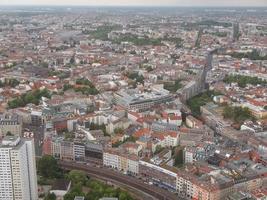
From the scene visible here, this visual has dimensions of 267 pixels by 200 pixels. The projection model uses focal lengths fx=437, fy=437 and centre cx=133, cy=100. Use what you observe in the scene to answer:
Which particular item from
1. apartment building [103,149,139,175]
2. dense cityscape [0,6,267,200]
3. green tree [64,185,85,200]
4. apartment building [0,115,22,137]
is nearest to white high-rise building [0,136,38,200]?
dense cityscape [0,6,267,200]

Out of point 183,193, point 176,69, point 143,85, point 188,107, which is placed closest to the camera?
point 183,193

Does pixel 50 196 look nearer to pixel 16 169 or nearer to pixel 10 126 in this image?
pixel 16 169

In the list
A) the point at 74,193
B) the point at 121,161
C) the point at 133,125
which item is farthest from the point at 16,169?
the point at 133,125

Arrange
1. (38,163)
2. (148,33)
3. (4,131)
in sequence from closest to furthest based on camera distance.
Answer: (38,163) < (4,131) < (148,33)

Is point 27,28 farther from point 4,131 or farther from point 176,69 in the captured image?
point 4,131

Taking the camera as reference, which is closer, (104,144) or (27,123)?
(104,144)

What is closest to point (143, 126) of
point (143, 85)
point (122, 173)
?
point (122, 173)

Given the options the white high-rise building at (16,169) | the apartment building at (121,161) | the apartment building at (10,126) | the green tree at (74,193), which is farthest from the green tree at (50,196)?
the apartment building at (10,126)
